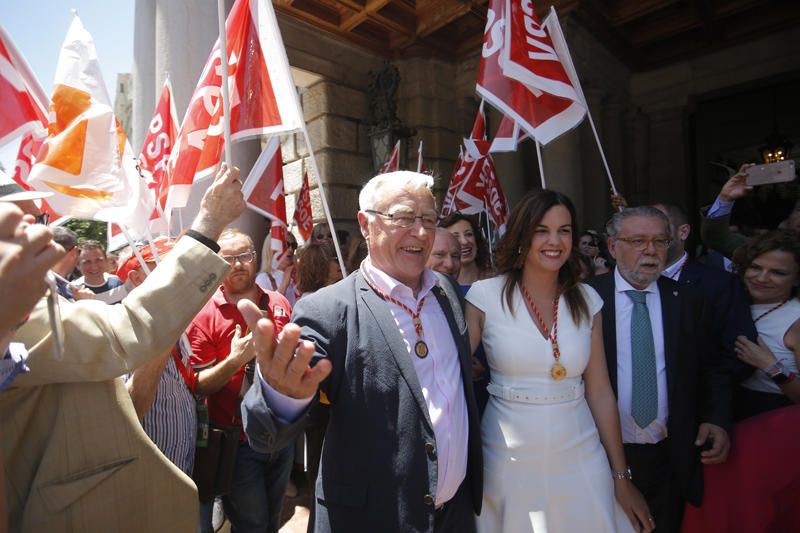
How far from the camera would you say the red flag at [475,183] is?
4766mm

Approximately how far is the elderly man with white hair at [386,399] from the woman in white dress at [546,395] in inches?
7.6

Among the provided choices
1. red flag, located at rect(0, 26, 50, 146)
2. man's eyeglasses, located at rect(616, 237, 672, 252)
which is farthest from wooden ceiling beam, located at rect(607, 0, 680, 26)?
red flag, located at rect(0, 26, 50, 146)

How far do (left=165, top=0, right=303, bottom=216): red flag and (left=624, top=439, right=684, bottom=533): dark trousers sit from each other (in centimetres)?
217

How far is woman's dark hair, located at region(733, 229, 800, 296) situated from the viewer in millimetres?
2312

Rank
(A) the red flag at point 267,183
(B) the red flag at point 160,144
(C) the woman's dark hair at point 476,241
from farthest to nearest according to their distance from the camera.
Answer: (C) the woman's dark hair at point 476,241 → (A) the red flag at point 267,183 → (B) the red flag at point 160,144

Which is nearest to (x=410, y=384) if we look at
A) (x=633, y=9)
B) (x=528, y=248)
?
(x=528, y=248)

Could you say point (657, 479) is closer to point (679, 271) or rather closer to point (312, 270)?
point (679, 271)

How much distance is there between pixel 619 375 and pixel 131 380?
6.31ft

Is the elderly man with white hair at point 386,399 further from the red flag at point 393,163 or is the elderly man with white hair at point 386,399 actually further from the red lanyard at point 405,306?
the red flag at point 393,163

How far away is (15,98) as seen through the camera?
7.11 feet

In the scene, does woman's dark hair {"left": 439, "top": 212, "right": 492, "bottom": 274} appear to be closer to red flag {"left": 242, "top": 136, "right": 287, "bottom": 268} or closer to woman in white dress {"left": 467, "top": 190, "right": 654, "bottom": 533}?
red flag {"left": 242, "top": 136, "right": 287, "bottom": 268}

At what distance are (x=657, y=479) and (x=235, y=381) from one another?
1.99 metres

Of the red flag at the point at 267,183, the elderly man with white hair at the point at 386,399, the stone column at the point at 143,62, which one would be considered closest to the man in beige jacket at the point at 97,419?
the elderly man with white hair at the point at 386,399

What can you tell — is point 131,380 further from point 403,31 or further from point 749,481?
point 403,31
